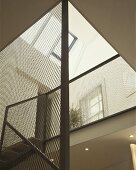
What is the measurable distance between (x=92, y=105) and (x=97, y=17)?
12.5 feet

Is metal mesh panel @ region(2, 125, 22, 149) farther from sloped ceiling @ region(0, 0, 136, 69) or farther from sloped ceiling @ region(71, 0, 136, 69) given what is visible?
sloped ceiling @ region(71, 0, 136, 69)

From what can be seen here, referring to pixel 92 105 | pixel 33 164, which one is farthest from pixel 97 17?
pixel 92 105

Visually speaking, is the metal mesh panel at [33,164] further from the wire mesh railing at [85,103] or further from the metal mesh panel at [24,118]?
the metal mesh panel at [24,118]

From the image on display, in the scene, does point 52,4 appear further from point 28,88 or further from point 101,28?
point 28,88

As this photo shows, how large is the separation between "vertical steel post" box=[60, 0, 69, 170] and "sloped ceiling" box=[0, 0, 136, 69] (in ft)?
0.79

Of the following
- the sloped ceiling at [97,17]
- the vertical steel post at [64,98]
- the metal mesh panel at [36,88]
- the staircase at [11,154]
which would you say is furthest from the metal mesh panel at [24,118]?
the vertical steel post at [64,98]

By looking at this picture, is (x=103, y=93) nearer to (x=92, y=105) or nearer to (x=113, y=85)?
(x=113, y=85)

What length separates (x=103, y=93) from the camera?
20.5 feet

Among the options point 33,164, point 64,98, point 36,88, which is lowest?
point 33,164

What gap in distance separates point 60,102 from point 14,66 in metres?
4.46

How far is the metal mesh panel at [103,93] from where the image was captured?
18.8 ft

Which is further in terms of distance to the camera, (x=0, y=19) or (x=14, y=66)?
(x=14, y=66)

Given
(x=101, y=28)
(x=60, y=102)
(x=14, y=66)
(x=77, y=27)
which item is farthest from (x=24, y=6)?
(x=77, y=27)

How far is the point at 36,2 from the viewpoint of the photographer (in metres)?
2.83
